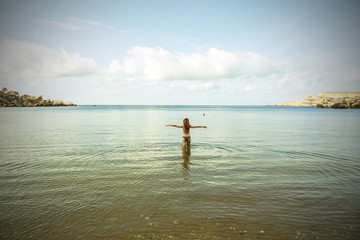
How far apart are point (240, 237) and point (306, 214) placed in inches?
110

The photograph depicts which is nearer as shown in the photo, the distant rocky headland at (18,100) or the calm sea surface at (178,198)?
the calm sea surface at (178,198)

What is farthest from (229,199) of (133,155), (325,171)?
(133,155)

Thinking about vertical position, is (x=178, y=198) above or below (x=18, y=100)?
below

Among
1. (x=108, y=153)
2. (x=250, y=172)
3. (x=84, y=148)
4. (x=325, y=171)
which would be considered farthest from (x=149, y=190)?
(x=84, y=148)

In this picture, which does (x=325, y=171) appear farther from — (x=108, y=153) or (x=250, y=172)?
(x=108, y=153)

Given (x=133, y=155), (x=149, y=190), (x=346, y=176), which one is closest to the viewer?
(x=149, y=190)

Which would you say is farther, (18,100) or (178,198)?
(18,100)

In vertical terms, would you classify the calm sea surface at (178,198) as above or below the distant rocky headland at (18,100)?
below

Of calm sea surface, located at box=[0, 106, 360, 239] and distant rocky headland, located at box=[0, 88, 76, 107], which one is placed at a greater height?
distant rocky headland, located at box=[0, 88, 76, 107]

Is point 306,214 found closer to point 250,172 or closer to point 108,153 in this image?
point 250,172

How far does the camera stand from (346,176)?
10180 millimetres

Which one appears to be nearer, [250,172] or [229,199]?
[229,199]

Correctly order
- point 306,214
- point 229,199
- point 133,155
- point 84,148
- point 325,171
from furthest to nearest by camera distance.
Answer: point 84,148 → point 133,155 → point 325,171 → point 229,199 → point 306,214

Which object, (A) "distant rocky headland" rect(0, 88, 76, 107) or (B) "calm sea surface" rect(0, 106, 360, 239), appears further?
(A) "distant rocky headland" rect(0, 88, 76, 107)
